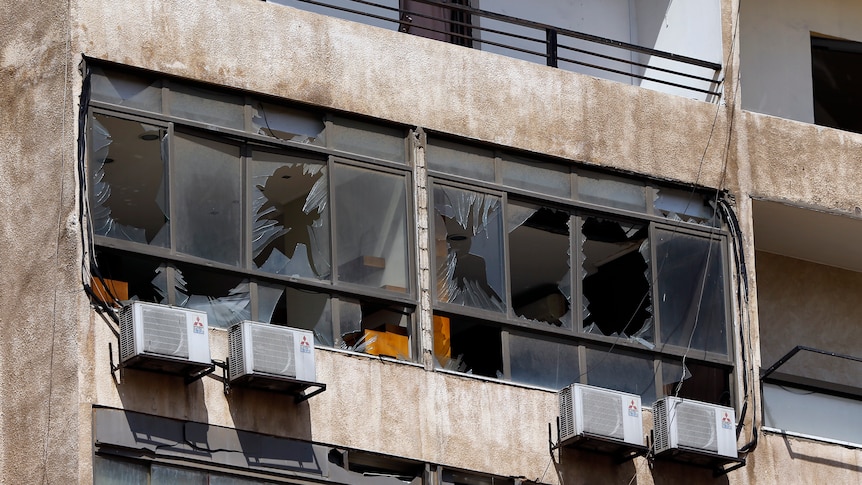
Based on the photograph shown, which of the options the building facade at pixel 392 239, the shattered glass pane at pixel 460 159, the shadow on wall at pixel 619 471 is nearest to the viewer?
the building facade at pixel 392 239

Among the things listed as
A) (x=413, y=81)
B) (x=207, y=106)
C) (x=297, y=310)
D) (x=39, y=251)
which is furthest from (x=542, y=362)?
(x=39, y=251)

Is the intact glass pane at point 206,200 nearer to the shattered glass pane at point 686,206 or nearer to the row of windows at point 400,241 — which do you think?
the row of windows at point 400,241

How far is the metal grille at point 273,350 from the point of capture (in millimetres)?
17922

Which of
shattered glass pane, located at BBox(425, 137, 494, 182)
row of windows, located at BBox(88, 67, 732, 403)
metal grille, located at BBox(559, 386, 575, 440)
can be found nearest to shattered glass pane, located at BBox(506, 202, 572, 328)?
row of windows, located at BBox(88, 67, 732, 403)

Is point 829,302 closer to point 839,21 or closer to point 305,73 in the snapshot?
point 839,21

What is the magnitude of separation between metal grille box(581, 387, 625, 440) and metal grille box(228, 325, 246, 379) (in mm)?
3271

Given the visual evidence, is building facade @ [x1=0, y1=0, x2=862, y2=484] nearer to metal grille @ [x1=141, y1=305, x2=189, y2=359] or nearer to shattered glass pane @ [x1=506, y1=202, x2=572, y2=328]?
shattered glass pane @ [x1=506, y1=202, x2=572, y2=328]

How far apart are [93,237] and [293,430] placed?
7.51 feet

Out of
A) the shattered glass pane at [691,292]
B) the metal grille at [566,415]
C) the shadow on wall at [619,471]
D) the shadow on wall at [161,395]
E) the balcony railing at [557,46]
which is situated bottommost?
the shadow on wall at [619,471]

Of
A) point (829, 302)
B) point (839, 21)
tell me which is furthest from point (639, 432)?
point (839, 21)

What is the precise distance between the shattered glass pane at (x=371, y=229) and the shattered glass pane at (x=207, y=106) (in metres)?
1.03

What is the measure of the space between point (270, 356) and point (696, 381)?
15.7ft

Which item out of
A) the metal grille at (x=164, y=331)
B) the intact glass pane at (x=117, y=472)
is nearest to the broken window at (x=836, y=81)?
the metal grille at (x=164, y=331)

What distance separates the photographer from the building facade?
17844 mm
